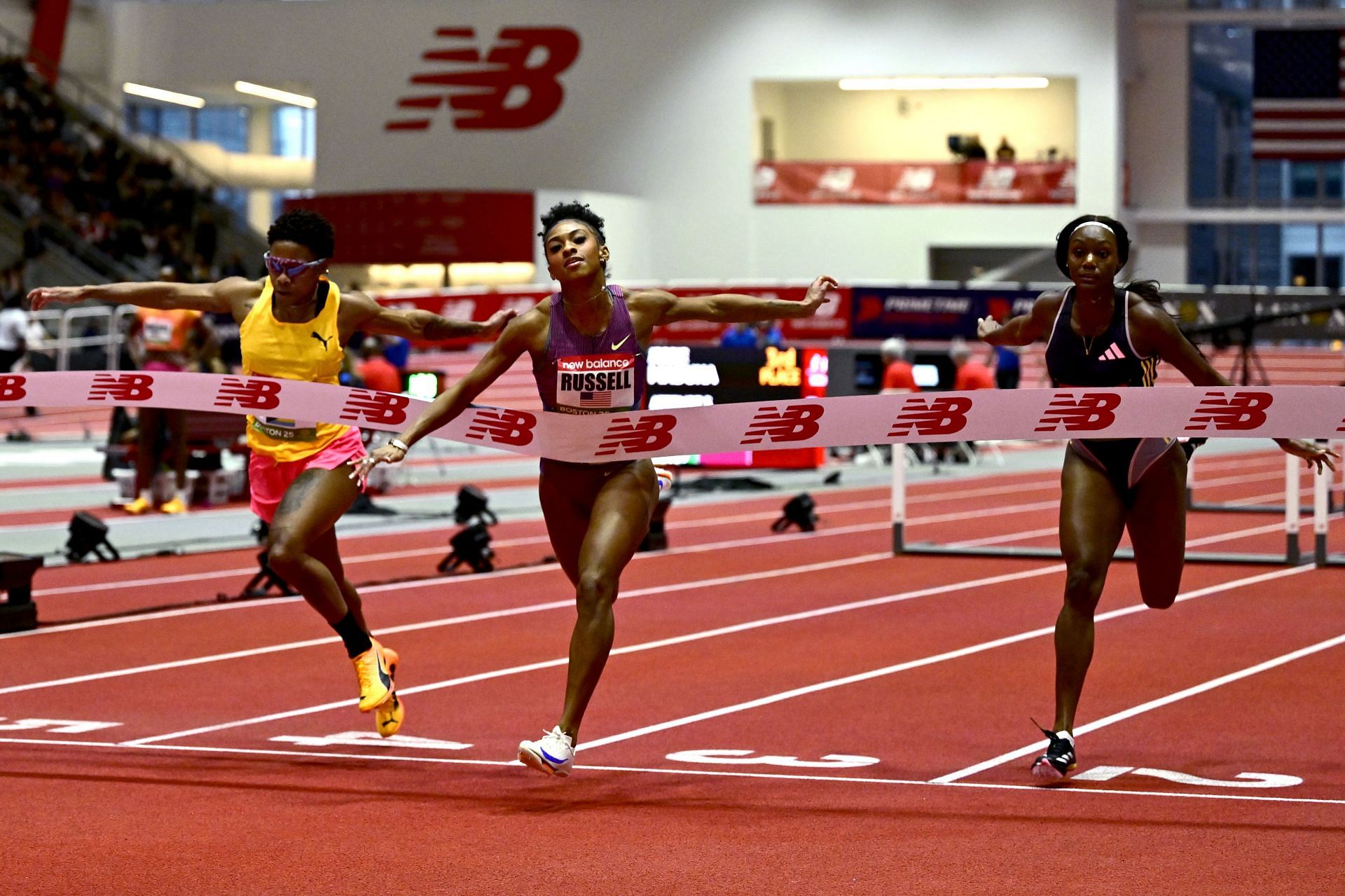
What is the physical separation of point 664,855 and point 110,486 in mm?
16995

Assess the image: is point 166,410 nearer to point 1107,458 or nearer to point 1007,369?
point 1107,458

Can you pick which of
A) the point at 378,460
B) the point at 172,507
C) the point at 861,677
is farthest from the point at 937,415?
the point at 172,507

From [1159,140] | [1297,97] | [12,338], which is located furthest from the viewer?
[1159,140]

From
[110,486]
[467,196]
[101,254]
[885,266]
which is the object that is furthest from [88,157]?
[110,486]

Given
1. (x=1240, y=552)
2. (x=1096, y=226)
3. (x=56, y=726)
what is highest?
(x=1096, y=226)

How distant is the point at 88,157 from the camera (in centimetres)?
4038

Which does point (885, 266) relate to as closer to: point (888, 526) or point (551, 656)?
point (888, 526)

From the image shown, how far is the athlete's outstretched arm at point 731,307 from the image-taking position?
723 centimetres

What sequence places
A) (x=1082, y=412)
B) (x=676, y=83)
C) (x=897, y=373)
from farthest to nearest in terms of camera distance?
(x=676, y=83) < (x=897, y=373) < (x=1082, y=412)

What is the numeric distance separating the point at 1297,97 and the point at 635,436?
4100 cm

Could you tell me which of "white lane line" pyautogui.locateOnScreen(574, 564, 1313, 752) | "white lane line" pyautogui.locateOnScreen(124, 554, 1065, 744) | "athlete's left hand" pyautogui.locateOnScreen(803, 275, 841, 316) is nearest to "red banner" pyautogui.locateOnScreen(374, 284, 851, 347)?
"white lane line" pyautogui.locateOnScreen(124, 554, 1065, 744)

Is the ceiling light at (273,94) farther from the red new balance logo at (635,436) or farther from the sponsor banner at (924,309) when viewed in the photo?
the red new balance logo at (635,436)

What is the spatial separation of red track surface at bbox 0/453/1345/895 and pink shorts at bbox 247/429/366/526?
94 centimetres

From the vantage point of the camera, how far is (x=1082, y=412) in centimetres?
717
